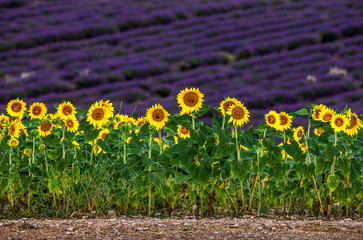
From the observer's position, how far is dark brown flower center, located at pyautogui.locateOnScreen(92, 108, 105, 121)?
322 cm

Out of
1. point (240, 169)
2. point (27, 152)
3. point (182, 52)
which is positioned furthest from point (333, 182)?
point (182, 52)

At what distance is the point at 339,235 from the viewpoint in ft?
9.20

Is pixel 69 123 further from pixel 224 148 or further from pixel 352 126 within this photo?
pixel 352 126

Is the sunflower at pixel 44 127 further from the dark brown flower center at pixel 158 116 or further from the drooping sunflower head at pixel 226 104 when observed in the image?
the drooping sunflower head at pixel 226 104

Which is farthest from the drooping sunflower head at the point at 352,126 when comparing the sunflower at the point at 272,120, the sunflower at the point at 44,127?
the sunflower at the point at 44,127

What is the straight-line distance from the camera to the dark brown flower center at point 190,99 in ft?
10.0

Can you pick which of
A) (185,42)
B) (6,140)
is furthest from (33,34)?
(6,140)

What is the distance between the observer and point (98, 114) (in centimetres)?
323

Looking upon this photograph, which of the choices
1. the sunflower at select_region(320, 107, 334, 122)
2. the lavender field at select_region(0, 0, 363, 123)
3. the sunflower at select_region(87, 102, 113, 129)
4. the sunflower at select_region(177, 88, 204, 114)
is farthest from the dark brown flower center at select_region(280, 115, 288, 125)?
the lavender field at select_region(0, 0, 363, 123)

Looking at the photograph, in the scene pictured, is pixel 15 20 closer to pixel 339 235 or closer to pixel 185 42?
pixel 185 42

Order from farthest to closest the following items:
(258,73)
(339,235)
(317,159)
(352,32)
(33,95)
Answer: (352,32), (258,73), (33,95), (317,159), (339,235)

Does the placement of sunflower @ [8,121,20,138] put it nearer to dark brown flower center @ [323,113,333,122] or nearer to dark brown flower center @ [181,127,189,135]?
dark brown flower center @ [181,127,189,135]

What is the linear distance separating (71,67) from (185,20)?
517 cm

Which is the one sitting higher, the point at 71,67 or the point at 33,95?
the point at 71,67
